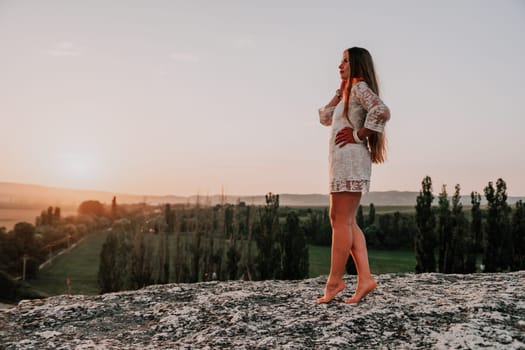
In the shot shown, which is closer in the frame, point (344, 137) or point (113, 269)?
point (344, 137)

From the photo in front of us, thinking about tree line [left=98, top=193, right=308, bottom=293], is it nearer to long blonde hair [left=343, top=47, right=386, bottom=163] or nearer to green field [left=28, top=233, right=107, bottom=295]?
green field [left=28, top=233, right=107, bottom=295]

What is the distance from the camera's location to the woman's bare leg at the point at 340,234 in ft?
11.9

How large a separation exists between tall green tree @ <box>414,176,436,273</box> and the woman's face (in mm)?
11105

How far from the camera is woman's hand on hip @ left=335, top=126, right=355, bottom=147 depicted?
3580 mm

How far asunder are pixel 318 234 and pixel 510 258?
1152 centimetres

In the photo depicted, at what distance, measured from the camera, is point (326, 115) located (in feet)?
13.1

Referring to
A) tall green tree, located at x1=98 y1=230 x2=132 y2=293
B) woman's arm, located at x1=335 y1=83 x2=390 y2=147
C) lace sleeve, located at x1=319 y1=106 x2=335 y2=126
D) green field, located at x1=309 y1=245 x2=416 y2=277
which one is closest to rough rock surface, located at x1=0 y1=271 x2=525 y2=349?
woman's arm, located at x1=335 y1=83 x2=390 y2=147

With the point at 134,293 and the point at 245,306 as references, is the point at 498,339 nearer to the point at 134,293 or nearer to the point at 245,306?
the point at 245,306

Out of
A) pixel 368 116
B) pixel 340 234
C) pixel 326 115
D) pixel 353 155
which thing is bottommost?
pixel 340 234

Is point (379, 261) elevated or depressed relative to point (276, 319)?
depressed

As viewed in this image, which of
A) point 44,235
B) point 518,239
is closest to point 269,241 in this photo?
point 518,239

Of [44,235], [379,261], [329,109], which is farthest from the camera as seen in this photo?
[44,235]

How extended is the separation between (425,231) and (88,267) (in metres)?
14.3

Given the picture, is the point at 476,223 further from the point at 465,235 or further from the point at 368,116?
the point at 368,116
